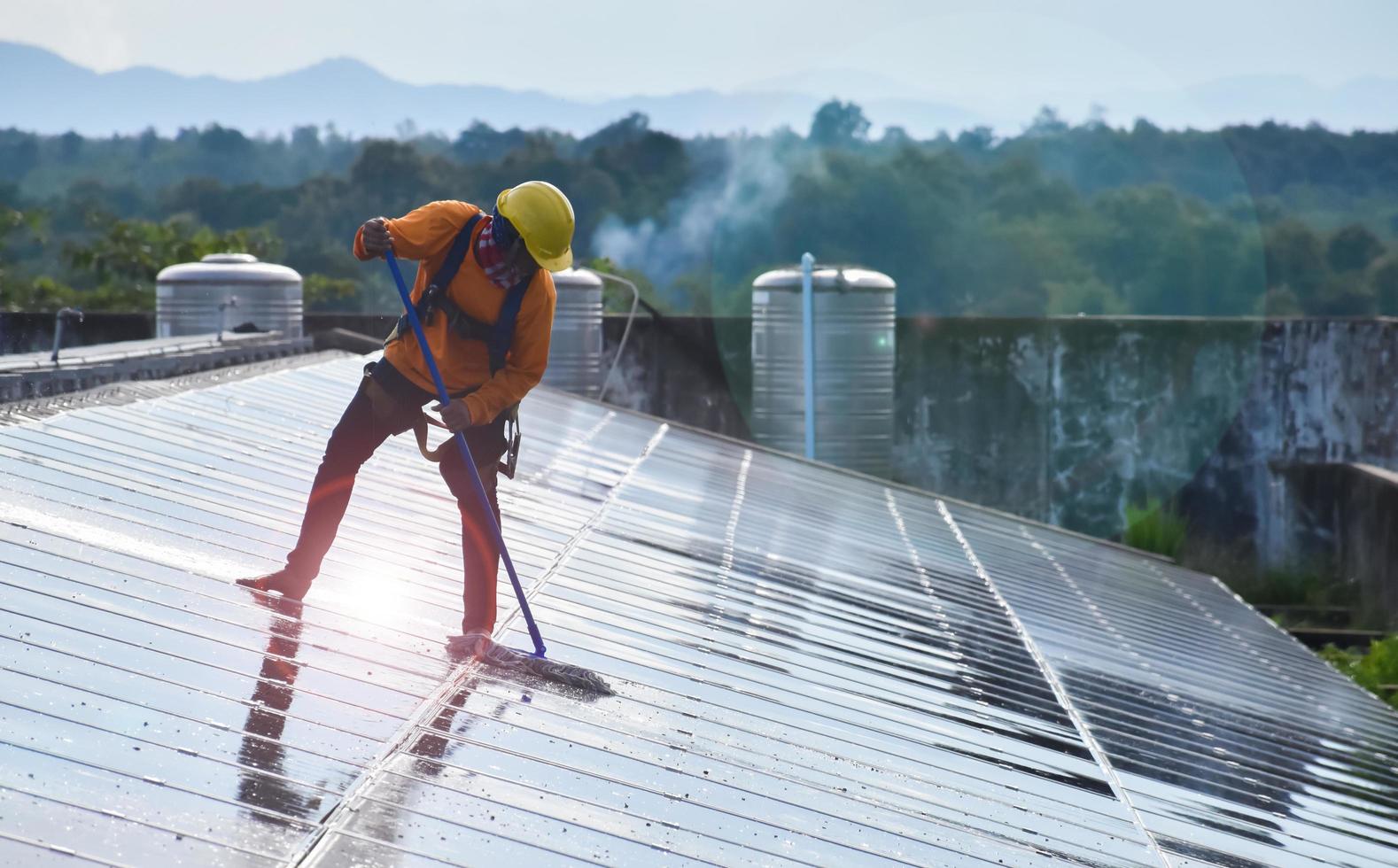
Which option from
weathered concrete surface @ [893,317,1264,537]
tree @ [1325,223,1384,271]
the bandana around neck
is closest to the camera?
the bandana around neck

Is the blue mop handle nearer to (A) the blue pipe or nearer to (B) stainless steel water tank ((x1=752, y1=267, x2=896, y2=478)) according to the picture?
(A) the blue pipe

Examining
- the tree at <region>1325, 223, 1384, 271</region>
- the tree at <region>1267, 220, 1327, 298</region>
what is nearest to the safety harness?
the tree at <region>1267, 220, 1327, 298</region>

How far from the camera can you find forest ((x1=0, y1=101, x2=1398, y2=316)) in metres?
60.0

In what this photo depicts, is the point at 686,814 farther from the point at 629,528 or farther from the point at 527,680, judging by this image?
the point at 629,528

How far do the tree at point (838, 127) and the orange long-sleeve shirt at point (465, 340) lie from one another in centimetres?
6597

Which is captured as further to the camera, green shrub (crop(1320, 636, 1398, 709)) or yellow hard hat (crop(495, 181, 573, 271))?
green shrub (crop(1320, 636, 1398, 709))

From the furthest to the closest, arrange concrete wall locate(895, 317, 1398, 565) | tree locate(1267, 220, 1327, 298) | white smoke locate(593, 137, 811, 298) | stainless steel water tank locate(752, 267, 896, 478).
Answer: tree locate(1267, 220, 1327, 298), white smoke locate(593, 137, 811, 298), concrete wall locate(895, 317, 1398, 565), stainless steel water tank locate(752, 267, 896, 478)

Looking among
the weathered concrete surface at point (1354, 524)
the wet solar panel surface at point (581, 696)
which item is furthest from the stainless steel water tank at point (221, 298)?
the weathered concrete surface at point (1354, 524)

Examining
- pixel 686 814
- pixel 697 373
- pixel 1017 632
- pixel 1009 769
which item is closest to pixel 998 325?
pixel 697 373

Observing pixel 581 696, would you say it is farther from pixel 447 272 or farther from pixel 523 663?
pixel 447 272

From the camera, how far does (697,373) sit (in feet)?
65.1

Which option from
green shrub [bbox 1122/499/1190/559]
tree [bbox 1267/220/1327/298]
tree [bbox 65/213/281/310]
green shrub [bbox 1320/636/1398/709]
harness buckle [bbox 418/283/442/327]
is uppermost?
tree [bbox 1267/220/1327/298]

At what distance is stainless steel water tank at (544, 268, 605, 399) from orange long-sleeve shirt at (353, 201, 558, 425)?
11.5m

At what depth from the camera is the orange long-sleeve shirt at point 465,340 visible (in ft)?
18.4
